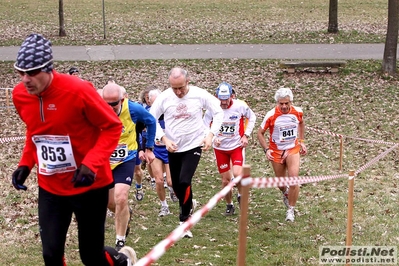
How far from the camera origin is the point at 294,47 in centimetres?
2453

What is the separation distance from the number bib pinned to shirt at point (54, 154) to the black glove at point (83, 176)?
25 centimetres

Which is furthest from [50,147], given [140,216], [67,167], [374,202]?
[374,202]

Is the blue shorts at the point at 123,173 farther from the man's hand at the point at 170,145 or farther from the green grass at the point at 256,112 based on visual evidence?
the green grass at the point at 256,112

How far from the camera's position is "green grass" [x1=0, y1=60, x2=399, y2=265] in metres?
7.89

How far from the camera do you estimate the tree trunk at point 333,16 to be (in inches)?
1002

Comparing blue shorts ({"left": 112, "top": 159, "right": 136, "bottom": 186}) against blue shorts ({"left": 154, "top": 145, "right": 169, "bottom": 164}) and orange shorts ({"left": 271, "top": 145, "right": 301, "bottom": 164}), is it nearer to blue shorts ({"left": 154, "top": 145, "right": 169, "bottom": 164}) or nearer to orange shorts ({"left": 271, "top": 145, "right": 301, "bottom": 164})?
blue shorts ({"left": 154, "top": 145, "right": 169, "bottom": 164})

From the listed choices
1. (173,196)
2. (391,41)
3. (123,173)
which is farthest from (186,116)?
(391,41)

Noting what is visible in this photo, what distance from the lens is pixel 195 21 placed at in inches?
1212

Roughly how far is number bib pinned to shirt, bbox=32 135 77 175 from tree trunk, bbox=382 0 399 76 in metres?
16.5

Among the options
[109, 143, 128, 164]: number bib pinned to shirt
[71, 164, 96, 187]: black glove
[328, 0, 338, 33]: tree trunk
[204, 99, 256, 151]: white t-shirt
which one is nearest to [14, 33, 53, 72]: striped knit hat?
[71, 164, 96, 187]: black glove

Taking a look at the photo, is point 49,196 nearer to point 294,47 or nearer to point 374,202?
point 374,202

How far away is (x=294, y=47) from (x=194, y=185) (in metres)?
13.9

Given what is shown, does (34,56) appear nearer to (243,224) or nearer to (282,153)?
(243,224)

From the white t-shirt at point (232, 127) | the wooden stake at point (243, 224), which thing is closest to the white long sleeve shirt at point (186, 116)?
the white t-shirt at point (232, 127)
